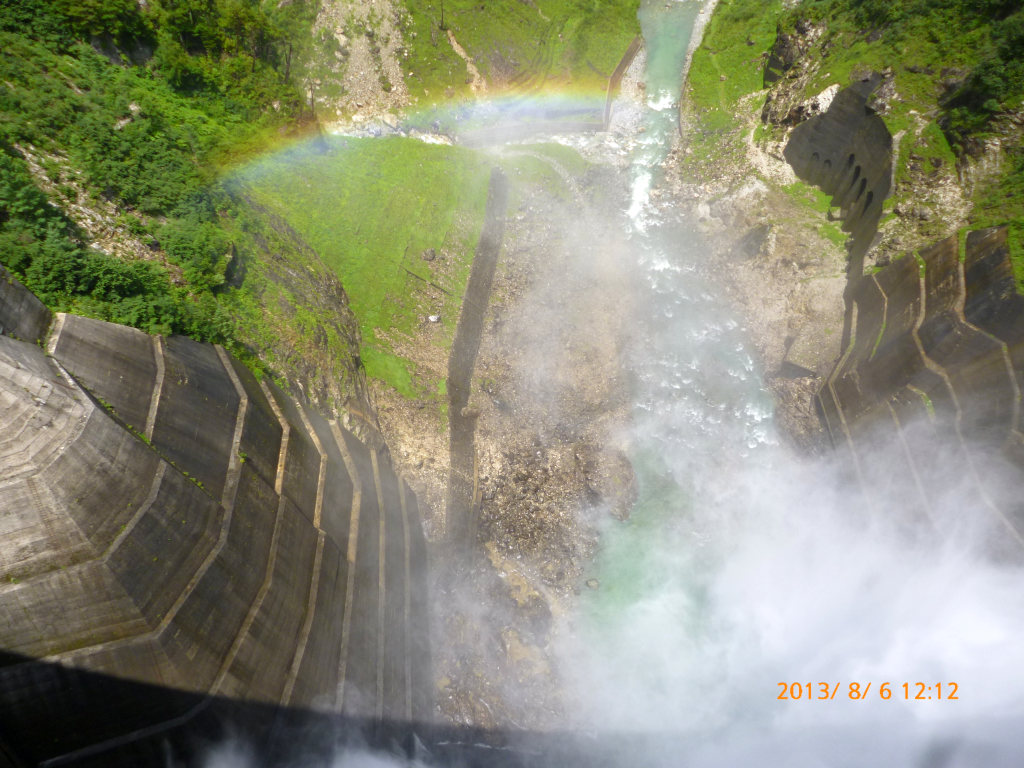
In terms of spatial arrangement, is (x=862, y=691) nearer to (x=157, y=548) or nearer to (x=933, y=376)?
(x=933, y=376)

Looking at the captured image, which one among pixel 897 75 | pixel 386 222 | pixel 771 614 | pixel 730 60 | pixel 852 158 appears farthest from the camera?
pixel 730 60

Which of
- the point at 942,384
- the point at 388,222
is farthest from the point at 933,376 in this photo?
the point at 388,222

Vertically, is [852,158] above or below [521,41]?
below

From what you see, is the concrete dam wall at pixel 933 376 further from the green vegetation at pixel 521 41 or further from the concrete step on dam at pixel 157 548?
the green vegetation at pixel 521 41

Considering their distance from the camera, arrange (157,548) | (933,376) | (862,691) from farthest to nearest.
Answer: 1. (933,376)
2. (862,691)
3. (157,548)

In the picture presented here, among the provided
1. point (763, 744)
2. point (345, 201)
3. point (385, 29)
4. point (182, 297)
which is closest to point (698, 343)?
point (763, 744)
